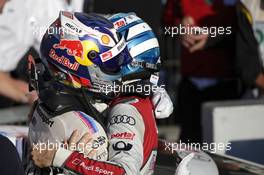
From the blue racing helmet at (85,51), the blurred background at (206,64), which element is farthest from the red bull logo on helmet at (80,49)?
the blurred background at (206,64)

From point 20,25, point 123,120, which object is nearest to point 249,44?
point 20,25

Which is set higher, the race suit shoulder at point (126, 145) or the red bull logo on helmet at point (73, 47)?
the red bull logo on helmet at point (73, 47)

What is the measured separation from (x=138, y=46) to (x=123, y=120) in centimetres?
38

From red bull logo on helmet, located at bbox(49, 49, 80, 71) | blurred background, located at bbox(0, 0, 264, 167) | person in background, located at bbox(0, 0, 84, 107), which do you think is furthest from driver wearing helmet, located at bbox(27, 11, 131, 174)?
person in background, located at bbox(0, 0, 84, 107)

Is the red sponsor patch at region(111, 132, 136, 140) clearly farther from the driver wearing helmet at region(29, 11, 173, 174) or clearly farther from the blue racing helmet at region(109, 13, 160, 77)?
the blue racing helmet at region(109, 13, 160, 77)

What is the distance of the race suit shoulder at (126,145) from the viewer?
3479 mm

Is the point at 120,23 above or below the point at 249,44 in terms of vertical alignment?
above

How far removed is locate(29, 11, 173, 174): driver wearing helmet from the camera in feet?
11.5

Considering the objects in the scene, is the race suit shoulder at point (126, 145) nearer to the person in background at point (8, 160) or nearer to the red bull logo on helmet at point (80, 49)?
the red bull logo on helmet at point (80, 49)

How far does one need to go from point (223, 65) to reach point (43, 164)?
2629 millimetres

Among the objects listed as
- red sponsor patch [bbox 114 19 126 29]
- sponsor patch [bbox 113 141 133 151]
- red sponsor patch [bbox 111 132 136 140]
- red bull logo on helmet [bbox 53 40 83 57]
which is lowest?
sponsor patch [bbox 113 141 133 151]

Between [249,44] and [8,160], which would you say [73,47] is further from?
[249,44]

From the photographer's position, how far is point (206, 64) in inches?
235

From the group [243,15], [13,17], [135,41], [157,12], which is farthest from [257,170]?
[157,12]
